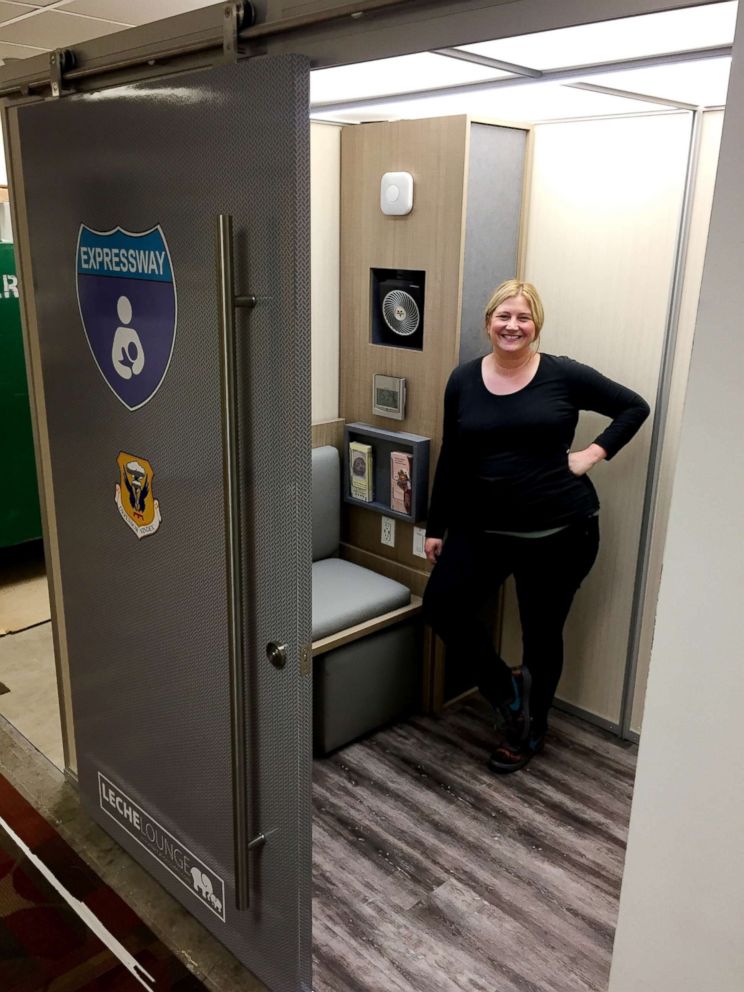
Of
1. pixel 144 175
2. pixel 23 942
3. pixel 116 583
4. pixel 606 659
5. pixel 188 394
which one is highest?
pixel 144 175

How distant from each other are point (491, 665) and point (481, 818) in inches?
19.6

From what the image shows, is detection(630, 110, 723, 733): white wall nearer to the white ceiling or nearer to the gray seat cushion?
the white ceiling

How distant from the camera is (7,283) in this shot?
4340mm

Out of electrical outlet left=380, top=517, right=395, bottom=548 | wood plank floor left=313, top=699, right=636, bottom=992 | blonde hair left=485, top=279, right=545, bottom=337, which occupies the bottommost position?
wood plank floor left=313, top=699, right=636, bottom=992

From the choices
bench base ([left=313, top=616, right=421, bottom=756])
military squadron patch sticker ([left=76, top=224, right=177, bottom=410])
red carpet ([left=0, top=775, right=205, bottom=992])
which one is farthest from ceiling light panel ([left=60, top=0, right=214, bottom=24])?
red carpet ([left=0, top=775, right=205, bottom=992])

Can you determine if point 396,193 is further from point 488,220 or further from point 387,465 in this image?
point 387,465

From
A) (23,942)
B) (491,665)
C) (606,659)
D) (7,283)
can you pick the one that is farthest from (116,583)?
(7,283)

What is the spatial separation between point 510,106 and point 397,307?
765 millimetres

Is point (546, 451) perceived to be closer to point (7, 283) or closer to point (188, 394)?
point (188, 394)

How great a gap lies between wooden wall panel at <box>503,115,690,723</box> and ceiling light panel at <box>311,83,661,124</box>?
0.05m

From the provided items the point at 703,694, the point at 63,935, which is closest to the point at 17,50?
the point at 63,935

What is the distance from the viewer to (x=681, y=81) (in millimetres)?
2260

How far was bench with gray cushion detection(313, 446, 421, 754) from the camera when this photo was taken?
296 centimetres

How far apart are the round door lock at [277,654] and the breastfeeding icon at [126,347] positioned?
0.70 m
